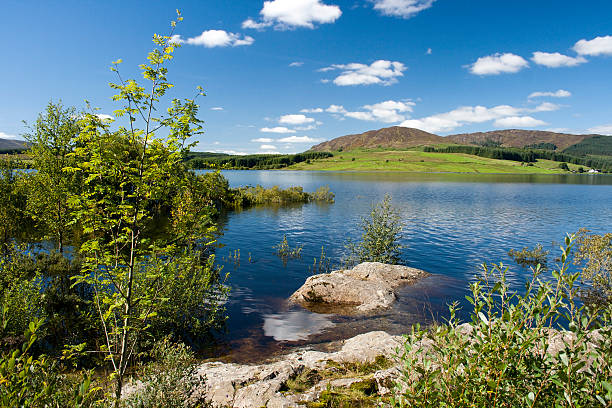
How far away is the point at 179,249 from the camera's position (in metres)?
8.83

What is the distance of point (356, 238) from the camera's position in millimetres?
39000

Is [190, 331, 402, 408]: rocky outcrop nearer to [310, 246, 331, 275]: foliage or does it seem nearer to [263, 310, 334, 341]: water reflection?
[263, 310, 334, 341]: water reflection

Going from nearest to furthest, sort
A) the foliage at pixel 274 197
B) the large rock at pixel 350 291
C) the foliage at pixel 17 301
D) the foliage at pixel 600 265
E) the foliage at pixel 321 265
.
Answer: the foliage at pixel 17 301, the large rock at pixel 350 291, the foliage at pixel 600 265, the foliage at pixel 321 265, the foliage at pixel 274 197

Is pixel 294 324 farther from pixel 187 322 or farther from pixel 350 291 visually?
pixel 187 322

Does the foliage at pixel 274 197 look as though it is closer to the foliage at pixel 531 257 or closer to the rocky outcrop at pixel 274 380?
the foliage at pixel 531 257

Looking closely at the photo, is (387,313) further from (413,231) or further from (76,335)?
(413,231)

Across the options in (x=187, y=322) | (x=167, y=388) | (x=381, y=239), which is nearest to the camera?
(x=167, y=388)

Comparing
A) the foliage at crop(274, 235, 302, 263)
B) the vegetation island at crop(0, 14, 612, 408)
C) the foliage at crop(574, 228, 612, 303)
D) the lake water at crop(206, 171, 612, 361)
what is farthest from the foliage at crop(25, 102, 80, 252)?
the foliage at crop(574, 228, 612, 303)

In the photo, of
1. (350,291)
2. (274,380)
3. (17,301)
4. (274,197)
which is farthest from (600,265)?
(274,197)

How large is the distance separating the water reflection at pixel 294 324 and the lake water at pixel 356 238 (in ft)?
0.18

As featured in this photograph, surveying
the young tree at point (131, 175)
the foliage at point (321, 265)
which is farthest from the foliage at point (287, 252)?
the young tree at point (131, 175)

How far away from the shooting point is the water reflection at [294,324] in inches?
660

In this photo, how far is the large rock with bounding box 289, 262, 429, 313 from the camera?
20203 millimetres

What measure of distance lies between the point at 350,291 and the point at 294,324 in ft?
15.9
